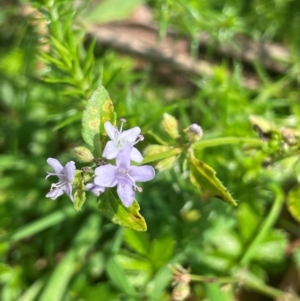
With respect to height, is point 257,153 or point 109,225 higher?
→ point 257,153

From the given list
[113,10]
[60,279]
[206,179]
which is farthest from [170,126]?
[113,10]

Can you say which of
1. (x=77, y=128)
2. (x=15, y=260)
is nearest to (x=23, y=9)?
(x=77, y=128)

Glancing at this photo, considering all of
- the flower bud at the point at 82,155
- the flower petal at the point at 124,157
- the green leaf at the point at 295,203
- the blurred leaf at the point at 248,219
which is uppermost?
the flower petal at the point at 124,157

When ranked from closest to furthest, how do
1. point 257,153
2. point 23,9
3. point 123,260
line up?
point 257,153 < point 123,260 < point 23,9

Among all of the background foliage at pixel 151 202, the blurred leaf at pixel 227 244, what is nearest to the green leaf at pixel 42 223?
the background foliage at pixel 151 202

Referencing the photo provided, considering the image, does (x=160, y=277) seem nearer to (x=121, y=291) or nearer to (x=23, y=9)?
(x=121, y=291)

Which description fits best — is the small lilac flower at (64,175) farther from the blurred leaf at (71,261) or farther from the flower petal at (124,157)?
the blurred leaf at (71,261)

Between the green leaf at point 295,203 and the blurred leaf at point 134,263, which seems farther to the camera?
the blurred leaf at point 134,263
